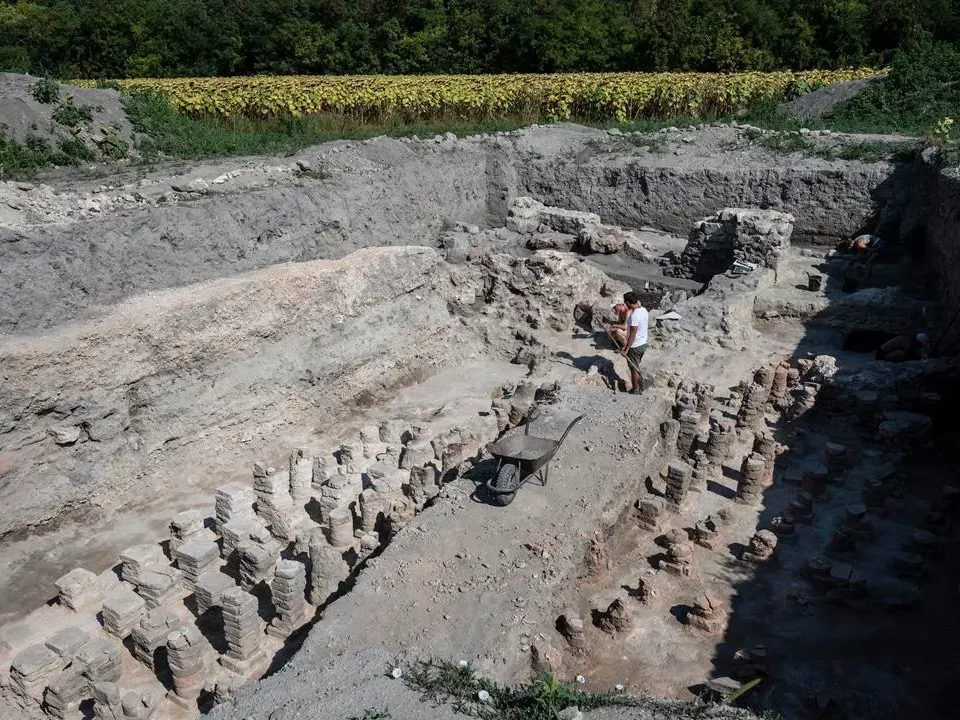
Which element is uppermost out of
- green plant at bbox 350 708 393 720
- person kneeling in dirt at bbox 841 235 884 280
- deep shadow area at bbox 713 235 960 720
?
person kneeling in dirt at bbox 841 235 884 280

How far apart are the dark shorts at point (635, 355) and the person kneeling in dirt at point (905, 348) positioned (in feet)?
10.6

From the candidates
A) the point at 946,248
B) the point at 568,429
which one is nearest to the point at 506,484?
the point at 568,429

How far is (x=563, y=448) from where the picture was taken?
770 cm

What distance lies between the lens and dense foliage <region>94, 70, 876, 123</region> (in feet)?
75.6

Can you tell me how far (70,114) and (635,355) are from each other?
11403 millimetres

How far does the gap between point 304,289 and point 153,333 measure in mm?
1991

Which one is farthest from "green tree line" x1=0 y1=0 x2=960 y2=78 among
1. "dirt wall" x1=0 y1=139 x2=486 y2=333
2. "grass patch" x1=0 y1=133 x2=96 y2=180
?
"grass patch" x1=0 y1=133 x2=96 y2=180

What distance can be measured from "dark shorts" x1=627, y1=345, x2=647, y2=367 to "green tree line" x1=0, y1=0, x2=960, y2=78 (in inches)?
861

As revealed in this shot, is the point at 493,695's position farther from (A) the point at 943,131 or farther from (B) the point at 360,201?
(A) the point at 943,131

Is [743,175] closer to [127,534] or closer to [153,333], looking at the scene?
[153,333]

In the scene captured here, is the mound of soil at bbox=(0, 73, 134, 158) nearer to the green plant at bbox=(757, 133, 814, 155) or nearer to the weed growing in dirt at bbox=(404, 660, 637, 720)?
the green plant at bbox=(757, 133, 814, 155)

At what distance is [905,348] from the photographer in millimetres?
10328

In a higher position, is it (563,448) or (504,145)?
(504,145)

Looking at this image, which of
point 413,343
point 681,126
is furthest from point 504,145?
point 413,343
